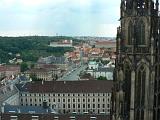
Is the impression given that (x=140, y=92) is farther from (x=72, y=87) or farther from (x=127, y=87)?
(x=72, y=87)

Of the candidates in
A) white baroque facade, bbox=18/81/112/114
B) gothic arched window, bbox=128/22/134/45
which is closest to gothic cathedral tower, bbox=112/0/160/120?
gothic arched window, bbox=128/22/134/45

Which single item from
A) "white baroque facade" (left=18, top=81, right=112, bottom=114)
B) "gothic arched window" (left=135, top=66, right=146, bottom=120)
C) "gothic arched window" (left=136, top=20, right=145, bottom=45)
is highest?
"gothic arched window" (left=136, top=20, right=145, bottom=45)

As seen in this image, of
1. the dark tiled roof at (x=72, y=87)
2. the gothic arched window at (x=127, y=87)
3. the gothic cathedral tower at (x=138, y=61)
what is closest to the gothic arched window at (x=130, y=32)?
the gothic cathedral tower at (x=138, y=61)

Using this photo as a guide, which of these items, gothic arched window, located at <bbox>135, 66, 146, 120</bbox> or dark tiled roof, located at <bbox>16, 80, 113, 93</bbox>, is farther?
dark tiled roof, located at <bbox>16, 80, 113, 93</bbox>

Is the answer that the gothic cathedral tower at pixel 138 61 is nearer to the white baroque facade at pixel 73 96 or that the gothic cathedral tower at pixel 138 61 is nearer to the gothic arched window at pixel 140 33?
the gothic arched window at pixel 140 33

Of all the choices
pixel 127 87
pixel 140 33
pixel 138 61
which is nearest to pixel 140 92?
pixel 127 87

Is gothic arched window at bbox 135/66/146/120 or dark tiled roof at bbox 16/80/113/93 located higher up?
gothic arched window at bbox 135/66/146/120

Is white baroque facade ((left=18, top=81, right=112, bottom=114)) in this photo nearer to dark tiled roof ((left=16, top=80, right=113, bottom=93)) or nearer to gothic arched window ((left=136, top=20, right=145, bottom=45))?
dark tiled roof ((left=16, top=80, right=113, bottom=93))
